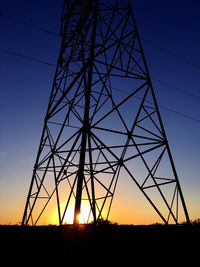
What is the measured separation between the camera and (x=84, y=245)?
5402 mm

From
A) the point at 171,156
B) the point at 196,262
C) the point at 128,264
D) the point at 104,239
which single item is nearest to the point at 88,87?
the point at 171,156

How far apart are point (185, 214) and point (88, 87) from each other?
5291 millimetres

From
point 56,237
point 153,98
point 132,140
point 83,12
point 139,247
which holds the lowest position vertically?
point 139,247

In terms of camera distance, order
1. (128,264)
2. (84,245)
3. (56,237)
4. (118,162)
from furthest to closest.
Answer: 1. (118,162)
2. (56,237)
3. (84,245)
4. (128,264)

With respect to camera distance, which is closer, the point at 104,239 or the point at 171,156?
the point at 104,239

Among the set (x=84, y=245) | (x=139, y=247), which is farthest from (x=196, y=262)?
(x=84, y=245)

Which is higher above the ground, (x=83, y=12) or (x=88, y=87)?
(x=83, y=12)

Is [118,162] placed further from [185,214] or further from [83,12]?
[83,12]

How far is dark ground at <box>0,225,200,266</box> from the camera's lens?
5023 millimetres

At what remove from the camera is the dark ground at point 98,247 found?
502cm

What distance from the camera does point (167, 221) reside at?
6594mm

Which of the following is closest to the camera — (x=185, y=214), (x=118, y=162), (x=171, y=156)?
(x=185, y=214)

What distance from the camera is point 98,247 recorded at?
17.1ft

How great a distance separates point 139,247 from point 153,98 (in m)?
5.28
